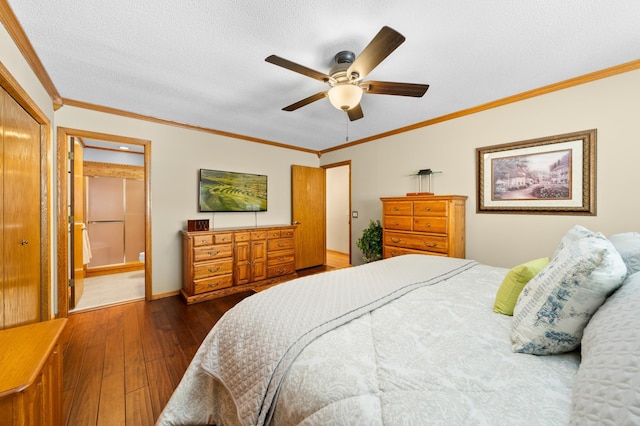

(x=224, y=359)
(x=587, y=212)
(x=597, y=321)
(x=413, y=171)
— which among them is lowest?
(x=224, y=359)

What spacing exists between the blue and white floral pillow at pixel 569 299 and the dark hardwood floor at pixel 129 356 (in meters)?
2.00

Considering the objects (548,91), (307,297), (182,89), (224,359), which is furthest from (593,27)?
(182,89)

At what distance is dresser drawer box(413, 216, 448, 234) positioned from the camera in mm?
3000

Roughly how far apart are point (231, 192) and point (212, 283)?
1.46 metres

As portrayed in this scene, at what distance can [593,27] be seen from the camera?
1.76m

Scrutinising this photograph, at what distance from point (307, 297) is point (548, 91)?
3.20m

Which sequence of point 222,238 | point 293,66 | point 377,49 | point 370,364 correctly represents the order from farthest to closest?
point 222,238 → point 293,66 → point 377,49 → point 370,364

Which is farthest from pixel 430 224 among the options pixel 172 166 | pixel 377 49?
pixel 172 166

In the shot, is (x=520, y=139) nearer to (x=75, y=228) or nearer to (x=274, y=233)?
(x=274, y=233)

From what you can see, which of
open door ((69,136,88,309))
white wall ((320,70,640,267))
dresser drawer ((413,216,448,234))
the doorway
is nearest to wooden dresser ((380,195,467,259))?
dresser drawer ((413,216,448,234))

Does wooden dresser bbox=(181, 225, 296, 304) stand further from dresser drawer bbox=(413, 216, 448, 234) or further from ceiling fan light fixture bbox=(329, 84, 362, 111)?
ceiling fan light fixture bbox=(329, 84, 362, 111)

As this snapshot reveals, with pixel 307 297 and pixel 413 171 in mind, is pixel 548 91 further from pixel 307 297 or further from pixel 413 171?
pixel 307 297

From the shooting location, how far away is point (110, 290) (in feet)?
12.4

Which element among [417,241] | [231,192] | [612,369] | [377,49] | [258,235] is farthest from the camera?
[231,192]
